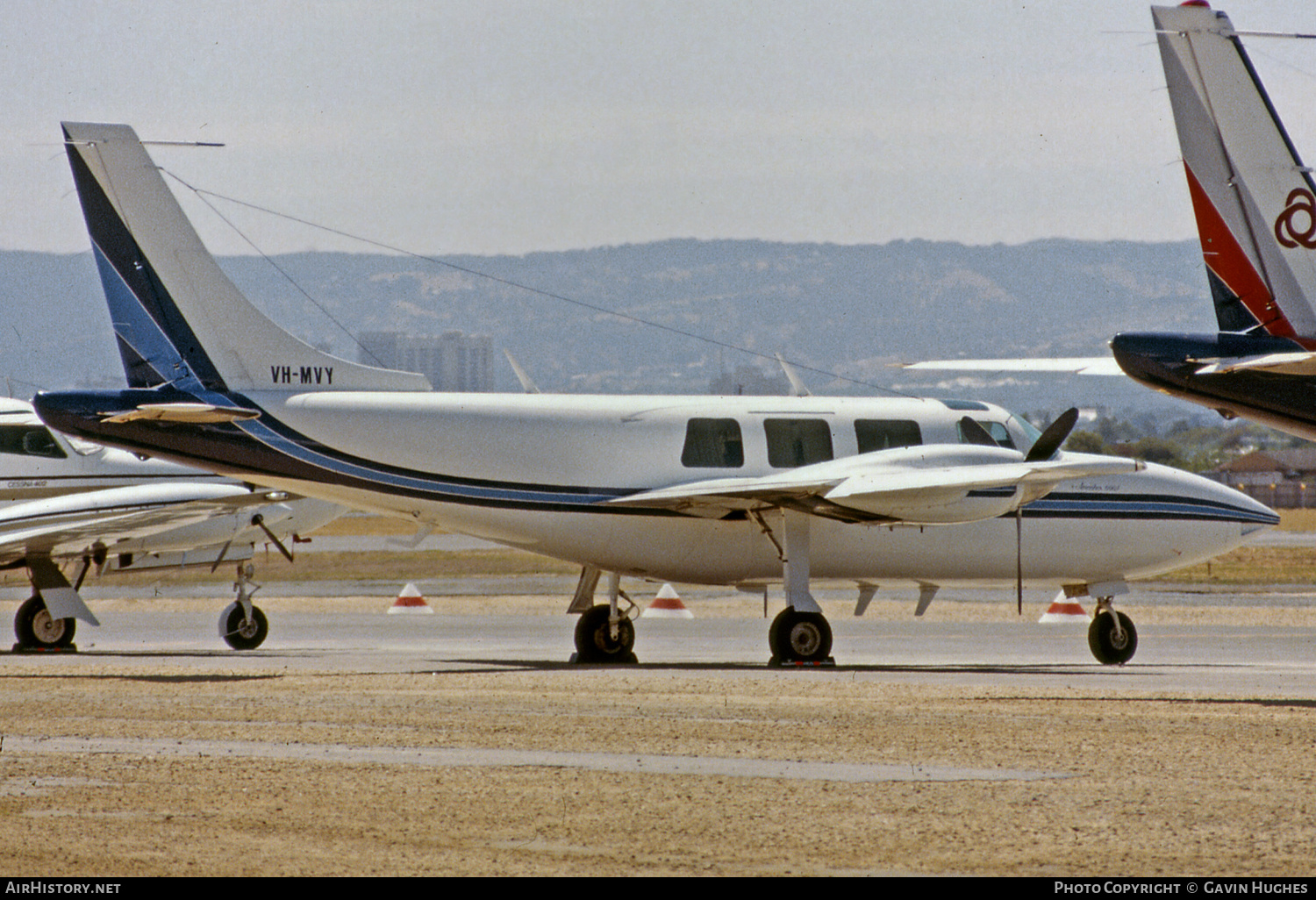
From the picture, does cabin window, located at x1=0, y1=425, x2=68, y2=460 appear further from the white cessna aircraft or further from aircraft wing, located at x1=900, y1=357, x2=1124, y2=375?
aircraft wing, located at x1=900, y1=357, x2=1124, y2=375

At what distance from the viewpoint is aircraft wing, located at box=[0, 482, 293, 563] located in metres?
23.1

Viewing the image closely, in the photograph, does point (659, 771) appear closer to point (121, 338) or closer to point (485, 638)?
point (121, 338)

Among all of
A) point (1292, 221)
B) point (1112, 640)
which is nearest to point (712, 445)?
point (1112, 640)

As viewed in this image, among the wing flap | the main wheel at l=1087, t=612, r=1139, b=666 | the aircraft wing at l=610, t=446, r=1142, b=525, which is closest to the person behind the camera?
the wing flap

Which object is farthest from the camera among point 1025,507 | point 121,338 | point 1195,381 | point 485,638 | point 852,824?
point 485,638

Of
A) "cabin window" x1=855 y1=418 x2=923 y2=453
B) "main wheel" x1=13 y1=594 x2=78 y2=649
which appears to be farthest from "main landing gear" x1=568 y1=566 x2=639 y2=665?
"main wheel" x1=13 y1=594 x2=78 y2=649

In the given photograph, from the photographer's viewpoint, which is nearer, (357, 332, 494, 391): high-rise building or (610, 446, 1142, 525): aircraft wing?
(610, 446, 1142, 525): aircraft wing

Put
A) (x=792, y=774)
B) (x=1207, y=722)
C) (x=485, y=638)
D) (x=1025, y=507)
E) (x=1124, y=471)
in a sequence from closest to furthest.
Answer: (x=792, y=774) → (x=1207, y=722) → (x=1124, y=471) → (x=1025, y=507) → (x=485, y=638)

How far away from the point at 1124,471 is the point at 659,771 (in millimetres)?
9116

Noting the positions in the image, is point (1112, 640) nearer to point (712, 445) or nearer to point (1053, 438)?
point (1053, 438)

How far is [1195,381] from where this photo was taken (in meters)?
15.1

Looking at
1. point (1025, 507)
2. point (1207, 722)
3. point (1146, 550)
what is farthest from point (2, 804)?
point (1146, 550)

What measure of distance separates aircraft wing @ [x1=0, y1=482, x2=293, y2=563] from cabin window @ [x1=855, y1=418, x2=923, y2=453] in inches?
356

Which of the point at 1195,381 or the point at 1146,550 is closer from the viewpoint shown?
the point at 1195,381
